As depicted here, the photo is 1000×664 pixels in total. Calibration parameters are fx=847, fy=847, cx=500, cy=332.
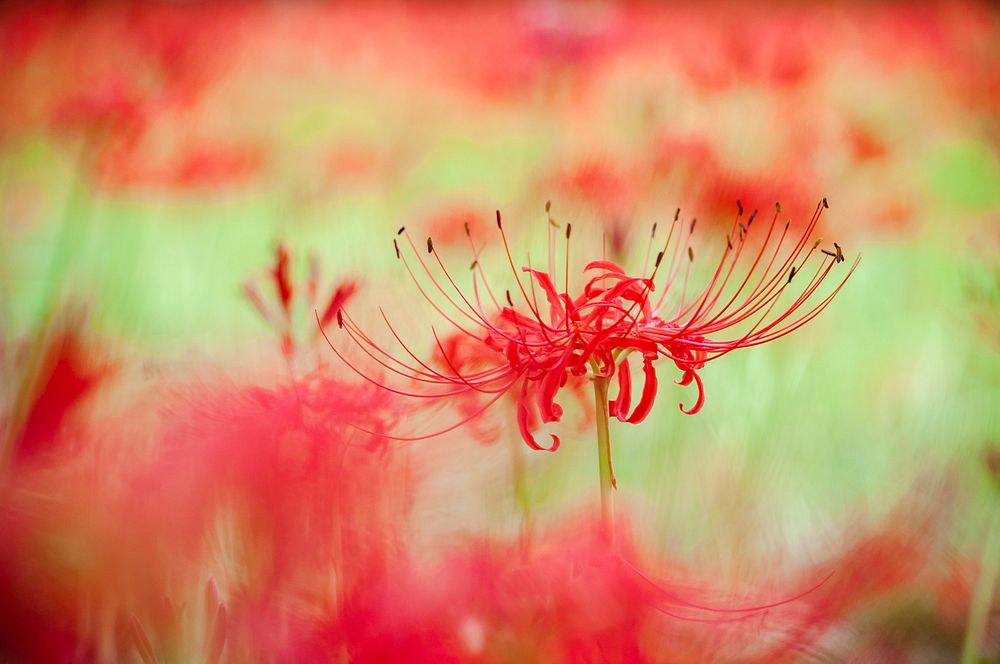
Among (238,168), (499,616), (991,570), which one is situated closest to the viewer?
(499,616)

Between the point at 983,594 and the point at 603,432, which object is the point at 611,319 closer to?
the point at 603,432

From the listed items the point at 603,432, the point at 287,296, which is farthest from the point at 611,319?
the point at 287,296

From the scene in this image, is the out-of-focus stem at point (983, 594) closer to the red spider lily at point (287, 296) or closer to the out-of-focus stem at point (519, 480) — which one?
the out-of-focus stem at point (519, 480)

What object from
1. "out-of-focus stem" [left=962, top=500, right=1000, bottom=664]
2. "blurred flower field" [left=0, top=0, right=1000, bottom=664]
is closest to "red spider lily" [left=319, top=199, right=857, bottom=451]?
"blurred flower field" [left=0, top=0, right=1000, bottom=664]

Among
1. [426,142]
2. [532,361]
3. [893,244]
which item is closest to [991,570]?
[893,244]

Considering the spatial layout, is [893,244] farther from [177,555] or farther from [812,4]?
[177,555]

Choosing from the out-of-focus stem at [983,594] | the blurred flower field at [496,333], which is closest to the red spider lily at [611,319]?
the blurred flower field at [496,333]
